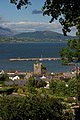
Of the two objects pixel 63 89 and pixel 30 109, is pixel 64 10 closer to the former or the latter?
pixel 30 109

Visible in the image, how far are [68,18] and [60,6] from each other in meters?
0.48

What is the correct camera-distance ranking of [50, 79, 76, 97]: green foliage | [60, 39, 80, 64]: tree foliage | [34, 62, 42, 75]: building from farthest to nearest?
1. [34, 62, 42, 75]: building
2. [50, 79, 76, 97]: green foliage
3. [60, 39, 80, 64]: tree foliage

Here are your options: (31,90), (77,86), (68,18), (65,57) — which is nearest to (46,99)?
(68,18)

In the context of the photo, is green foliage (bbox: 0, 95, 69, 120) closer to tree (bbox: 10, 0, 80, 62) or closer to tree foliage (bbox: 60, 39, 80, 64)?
tree (bbox: 10, 0, 80, 62)

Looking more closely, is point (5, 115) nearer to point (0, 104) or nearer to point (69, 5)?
point (0, 104)

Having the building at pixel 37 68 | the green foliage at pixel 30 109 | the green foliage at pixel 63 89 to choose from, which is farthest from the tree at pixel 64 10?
the building at pixel 37 68

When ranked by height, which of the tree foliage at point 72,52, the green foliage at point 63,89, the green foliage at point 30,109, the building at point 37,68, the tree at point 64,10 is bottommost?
the building at point 37,68

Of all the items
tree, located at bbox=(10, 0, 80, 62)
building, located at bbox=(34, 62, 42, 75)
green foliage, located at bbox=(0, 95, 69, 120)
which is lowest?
building, located at bbox=(34, 62, 42, 75)

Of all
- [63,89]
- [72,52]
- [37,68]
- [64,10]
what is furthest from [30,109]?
[37,68]

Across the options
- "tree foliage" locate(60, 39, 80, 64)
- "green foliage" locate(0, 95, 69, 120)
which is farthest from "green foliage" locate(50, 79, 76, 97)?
"green foliage" locate(0, 95, 69, 120)

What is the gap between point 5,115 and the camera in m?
15.5

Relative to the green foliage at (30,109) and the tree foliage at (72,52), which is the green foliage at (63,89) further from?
the green foliage at (30,109)

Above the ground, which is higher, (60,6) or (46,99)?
(60,6)

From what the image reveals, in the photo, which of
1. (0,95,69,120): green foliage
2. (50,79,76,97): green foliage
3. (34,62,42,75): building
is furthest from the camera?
(34,62,42,75): building
